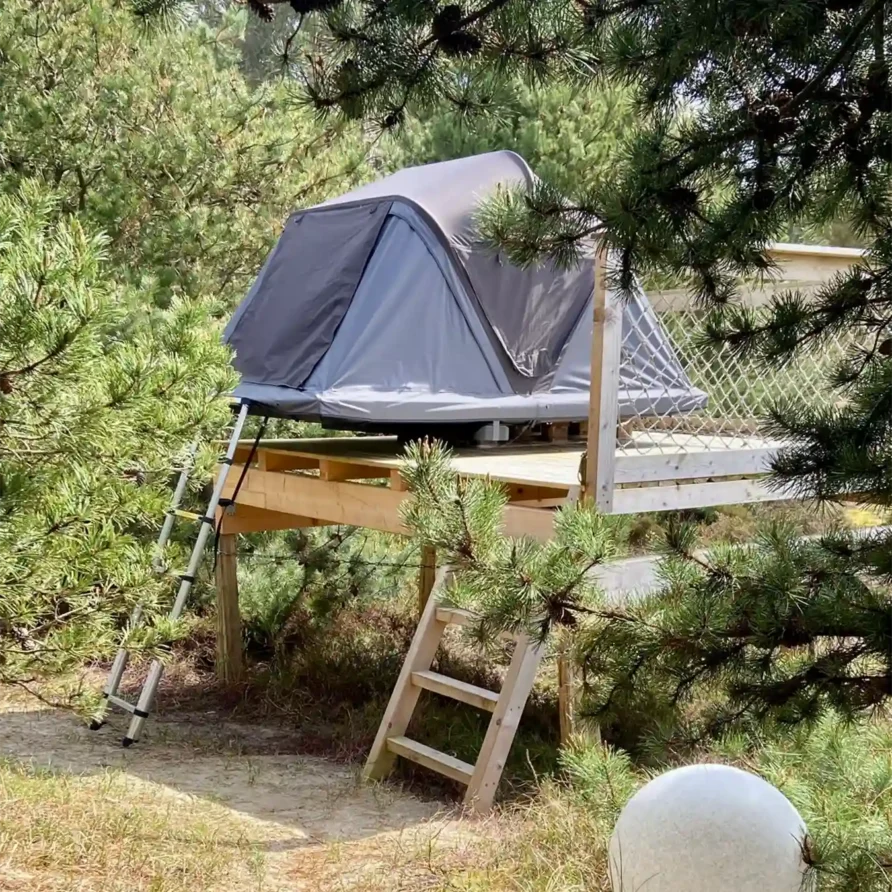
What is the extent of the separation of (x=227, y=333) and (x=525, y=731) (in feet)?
10.1

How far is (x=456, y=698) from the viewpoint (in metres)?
5.06

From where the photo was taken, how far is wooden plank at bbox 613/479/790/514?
5.14 m

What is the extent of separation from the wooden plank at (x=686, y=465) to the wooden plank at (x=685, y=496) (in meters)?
0.06

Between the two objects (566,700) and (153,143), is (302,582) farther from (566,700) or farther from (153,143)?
(153,143)

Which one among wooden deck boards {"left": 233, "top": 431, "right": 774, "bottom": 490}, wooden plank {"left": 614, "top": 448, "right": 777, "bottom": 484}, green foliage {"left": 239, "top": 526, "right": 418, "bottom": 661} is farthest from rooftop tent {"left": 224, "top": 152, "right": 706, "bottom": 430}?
green foliage {"left": 239, "top": 526, "right": 418, "bottom": 661}

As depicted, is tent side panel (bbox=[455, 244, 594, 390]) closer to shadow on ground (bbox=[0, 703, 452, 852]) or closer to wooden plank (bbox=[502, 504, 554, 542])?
wooden plank (bbox=[502, 504, 554, 542])

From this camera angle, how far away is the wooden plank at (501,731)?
472cm

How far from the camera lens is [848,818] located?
3609mm

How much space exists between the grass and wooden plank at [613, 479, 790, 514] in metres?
2.15

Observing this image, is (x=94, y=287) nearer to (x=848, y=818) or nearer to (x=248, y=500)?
(x=848, y=818)

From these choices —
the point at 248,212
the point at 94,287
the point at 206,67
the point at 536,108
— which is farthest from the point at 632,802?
the point at 536,108

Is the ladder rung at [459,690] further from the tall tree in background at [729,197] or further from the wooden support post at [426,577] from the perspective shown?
the tall tree in background at [729,197]

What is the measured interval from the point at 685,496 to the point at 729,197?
10.6 ft

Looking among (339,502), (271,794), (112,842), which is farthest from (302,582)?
(112,842)
